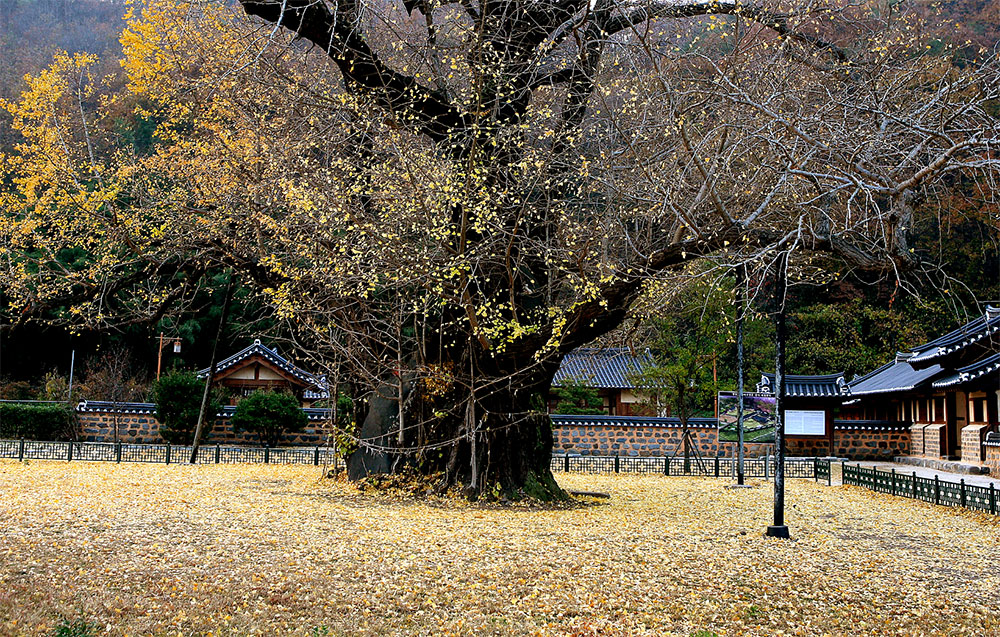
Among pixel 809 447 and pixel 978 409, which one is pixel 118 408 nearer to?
pixel 809 447

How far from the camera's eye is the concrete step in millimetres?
21766

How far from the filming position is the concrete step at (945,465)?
2177cm

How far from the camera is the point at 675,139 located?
11523 millimetres

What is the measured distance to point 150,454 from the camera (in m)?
20.9

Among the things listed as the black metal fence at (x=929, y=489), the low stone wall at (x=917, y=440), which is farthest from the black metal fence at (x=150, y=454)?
the low stone wall at (x=917, y=440)

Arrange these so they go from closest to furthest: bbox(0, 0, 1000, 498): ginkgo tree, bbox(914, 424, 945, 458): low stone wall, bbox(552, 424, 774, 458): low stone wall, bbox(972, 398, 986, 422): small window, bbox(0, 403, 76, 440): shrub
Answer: bbox(0, 0, 1000, 498): ginkgo tree, bbox(972, 398, 986, 422): small window, bbox(914, 424, 945, 458): low stone wall, bbox(0, 403, 76, 440): shrub, bbox(552, 424, 774, 458): low stone wall

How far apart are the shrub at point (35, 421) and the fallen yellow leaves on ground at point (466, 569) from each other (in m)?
16.7

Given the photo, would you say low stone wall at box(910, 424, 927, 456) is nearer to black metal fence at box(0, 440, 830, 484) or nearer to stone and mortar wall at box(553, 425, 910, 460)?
stone and mortar wall at box(553, 425, 910, 460)

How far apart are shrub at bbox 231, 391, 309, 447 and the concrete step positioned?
2040 centimetres

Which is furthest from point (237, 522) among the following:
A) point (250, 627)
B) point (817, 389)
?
point (817, 389)

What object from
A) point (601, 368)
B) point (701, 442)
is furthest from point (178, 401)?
point (601, 368)

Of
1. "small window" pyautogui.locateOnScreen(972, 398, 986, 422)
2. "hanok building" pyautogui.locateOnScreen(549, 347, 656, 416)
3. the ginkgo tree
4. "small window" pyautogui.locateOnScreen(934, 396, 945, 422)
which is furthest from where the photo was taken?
"hanok building" pyautogui.locateOnScreen(549, 347, 656, 416)

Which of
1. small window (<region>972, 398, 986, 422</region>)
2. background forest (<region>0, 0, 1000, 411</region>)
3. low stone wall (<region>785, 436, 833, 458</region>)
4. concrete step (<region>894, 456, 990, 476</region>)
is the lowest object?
concrete step (<region>894, 456, 990, 476</region>)

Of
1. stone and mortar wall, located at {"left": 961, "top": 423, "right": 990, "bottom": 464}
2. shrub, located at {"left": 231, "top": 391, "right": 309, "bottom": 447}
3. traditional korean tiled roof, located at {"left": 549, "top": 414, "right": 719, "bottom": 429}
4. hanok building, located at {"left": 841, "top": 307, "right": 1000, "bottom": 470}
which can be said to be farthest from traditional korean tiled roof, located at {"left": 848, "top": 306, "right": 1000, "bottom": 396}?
shrub, located at {"left": 231, "top": 391, "right": 309, "bottom": 447}
